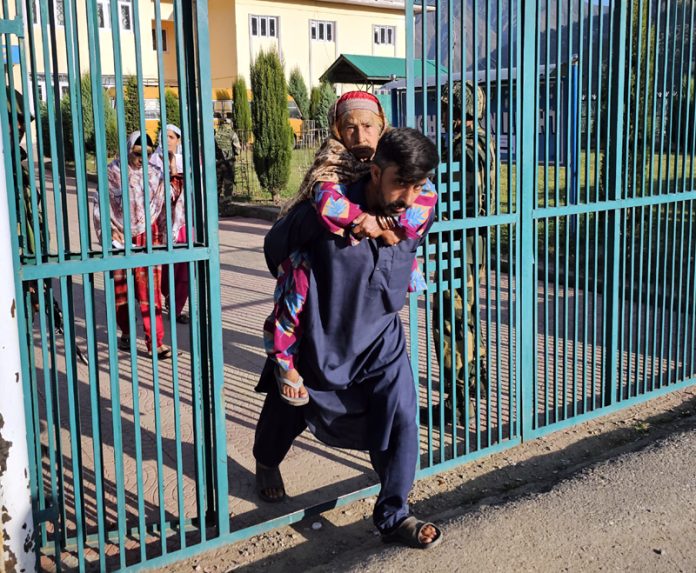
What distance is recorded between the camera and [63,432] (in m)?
4.98

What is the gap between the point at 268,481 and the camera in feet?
12.9

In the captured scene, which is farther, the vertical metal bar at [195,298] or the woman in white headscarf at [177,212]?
the woman in white headscarf at [177,212]

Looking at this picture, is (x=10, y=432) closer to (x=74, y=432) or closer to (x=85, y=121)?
(x=74, y=432)

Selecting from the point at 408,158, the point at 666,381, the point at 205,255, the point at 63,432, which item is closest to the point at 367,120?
the point at 408,158

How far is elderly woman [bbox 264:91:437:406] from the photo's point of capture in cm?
303

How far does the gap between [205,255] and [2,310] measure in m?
0.86

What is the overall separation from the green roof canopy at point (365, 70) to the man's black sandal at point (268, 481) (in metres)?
14.7

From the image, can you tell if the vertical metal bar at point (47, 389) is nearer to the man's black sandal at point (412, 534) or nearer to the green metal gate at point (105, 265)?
the green metal gate at point (105, 265)

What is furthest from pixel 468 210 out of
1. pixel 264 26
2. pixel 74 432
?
pixel 264 26

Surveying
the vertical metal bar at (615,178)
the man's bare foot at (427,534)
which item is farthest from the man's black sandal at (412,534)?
the vertical metal bar at (615,178)

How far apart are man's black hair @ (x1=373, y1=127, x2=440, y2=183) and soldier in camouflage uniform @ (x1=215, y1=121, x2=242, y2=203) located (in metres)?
13.3

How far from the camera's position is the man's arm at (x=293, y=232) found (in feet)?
10.2

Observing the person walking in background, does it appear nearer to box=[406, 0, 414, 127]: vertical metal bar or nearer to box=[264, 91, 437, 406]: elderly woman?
box=[406, 0, 414, 127]: vertical metal bar

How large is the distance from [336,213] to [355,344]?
1.84 ft
